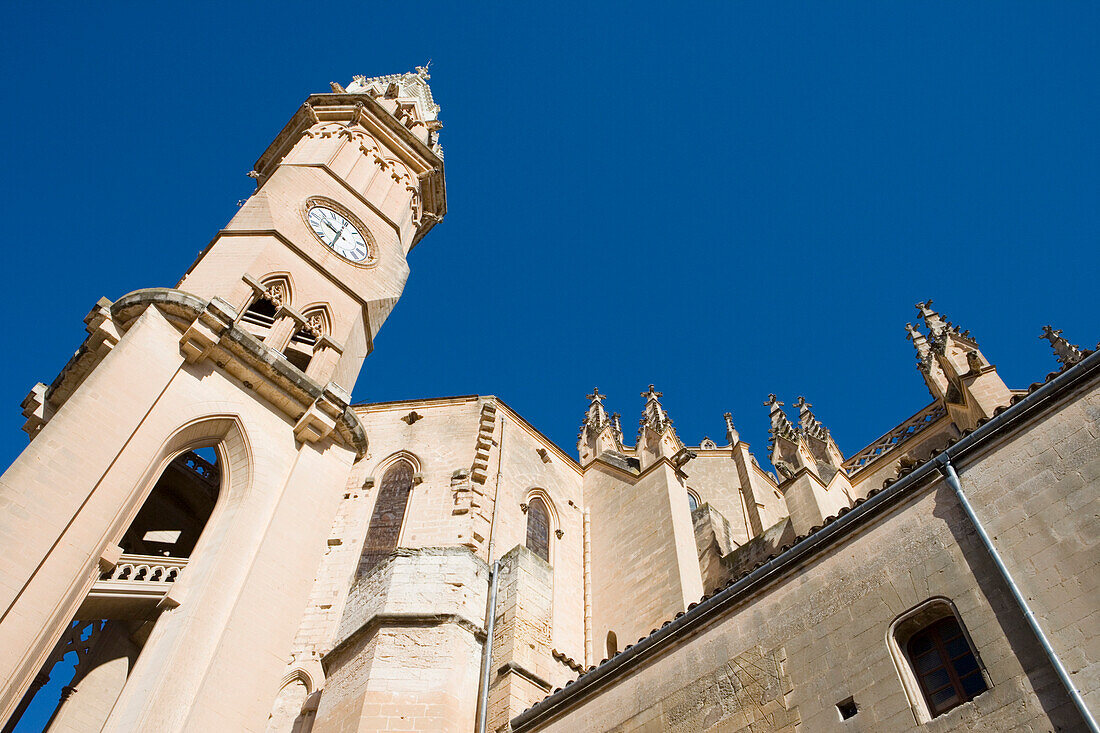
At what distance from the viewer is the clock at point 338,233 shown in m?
19.5

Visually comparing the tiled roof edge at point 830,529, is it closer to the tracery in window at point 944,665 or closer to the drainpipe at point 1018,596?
the drainpipe at point 1018,596

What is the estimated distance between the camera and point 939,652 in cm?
771

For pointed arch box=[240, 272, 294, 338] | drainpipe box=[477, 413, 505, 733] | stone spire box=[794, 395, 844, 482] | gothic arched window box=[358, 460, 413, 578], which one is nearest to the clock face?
pointed arch box=[240, 272, 294, 338]

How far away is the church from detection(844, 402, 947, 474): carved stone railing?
2.7 inches

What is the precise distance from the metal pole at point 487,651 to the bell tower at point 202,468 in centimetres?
296

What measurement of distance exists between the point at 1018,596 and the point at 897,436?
1514cm

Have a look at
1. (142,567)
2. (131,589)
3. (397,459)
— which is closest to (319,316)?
(397,459)

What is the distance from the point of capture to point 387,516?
55.9 ft

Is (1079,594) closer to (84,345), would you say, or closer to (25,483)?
(25,483)

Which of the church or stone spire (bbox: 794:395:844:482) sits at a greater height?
stone spire (bbox: 794:395:844:482)

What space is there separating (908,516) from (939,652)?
143cm

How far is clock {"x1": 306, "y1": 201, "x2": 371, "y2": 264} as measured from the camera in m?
19.5

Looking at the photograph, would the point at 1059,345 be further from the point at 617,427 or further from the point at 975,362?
the point at 617,427

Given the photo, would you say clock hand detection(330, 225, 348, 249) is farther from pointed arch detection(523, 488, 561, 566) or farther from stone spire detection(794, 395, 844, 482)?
stone spire detection(794, 395, 844, 482)
